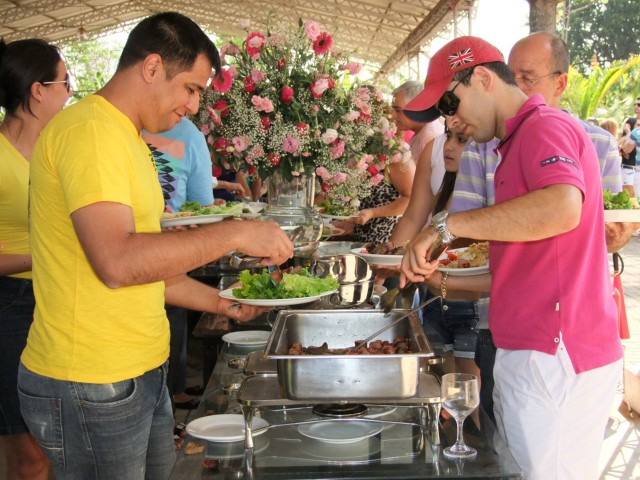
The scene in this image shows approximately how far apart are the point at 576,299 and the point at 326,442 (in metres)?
0.66

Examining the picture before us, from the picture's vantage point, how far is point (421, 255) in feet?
5.87

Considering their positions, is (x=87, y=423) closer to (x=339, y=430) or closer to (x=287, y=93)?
(x=339, y=430)

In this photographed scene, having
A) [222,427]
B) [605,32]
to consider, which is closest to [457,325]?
[222,427]

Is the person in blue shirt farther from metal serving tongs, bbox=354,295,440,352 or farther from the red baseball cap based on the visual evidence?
metal serving tongs, bbox=354,295,440,352

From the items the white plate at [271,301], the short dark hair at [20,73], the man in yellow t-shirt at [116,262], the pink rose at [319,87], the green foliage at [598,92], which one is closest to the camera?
the man in yellow t-shirt at [116,262]

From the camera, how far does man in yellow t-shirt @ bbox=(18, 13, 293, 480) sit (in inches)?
58.4

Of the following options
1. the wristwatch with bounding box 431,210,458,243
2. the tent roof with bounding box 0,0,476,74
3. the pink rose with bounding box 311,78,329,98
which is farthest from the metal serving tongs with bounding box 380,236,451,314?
the tent roof with bounding box 0,0,476,74

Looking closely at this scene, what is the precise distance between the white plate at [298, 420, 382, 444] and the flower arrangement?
1.37m

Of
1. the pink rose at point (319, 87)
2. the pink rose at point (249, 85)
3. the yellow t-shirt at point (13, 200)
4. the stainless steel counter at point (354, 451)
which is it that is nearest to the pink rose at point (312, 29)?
the pink rose at point (319, 87)

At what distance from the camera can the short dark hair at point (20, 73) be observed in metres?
2.58

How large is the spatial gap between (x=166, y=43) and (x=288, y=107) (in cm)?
131

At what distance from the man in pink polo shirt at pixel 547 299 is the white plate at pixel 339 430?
35 centimetres

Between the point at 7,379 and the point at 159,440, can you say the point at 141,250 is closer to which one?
the point at 159,440

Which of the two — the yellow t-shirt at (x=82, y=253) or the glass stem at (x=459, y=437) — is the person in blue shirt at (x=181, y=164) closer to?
the yellow t-shirt at (x=82, y=253)
